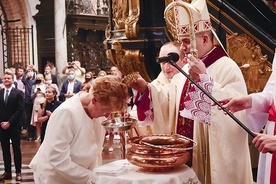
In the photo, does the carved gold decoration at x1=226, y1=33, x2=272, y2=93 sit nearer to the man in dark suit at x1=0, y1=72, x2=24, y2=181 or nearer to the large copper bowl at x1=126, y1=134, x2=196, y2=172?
the large copper bowl at x1=126, y1=134, x2=196, y2=172

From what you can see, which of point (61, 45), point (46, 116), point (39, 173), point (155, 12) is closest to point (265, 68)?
point (155, 12)

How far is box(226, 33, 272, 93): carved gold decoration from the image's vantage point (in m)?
5.19

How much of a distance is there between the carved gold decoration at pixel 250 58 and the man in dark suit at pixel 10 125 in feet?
12.3

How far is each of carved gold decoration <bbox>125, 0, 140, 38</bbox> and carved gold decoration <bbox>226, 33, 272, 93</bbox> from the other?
0.95 meters

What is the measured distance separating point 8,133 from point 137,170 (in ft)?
16.3

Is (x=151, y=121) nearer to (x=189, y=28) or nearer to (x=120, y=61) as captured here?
(x=189, y=28)

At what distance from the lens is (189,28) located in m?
3.30

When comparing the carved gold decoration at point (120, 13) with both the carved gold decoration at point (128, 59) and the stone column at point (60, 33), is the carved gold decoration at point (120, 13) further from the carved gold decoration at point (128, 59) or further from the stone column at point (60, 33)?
the stone column at point (60, 33)

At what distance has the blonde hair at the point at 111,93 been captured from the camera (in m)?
3.13

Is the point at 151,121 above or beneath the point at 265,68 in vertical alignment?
beneath

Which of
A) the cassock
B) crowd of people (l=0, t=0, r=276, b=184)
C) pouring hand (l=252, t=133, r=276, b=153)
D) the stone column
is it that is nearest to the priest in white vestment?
crowd of people (l=0, t=0, r=276, b=184)

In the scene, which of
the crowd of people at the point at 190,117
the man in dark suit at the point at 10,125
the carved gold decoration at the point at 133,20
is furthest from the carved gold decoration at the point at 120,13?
the man in dark suit at the point at 10,125

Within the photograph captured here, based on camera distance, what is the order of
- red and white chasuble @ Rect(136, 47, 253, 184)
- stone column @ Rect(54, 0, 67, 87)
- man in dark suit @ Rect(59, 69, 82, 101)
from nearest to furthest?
red and white chasuble @ Rect(136, 47, 253, 184) → man in dark suit @ Rect(59, 69, 82, 101) → stone column @ Rect(54, 0, 67, 87)

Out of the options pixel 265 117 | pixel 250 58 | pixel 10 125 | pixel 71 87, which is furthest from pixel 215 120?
pixel 71 87
